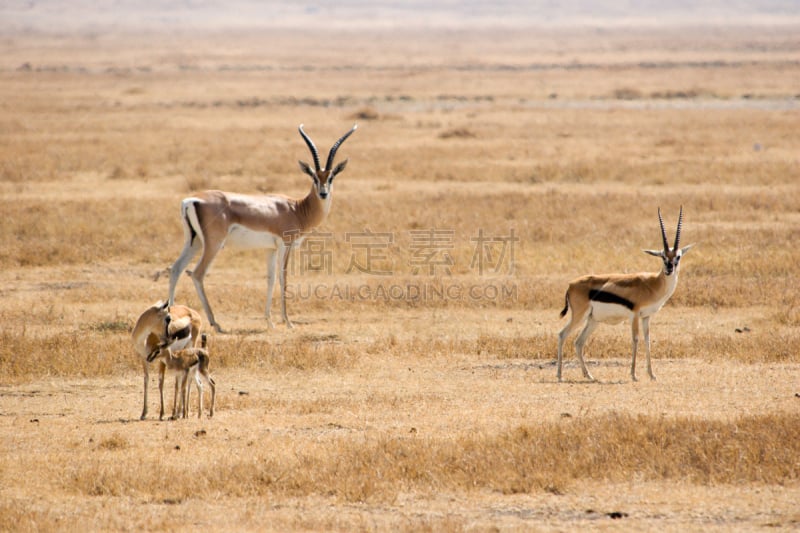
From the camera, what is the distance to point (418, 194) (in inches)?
837

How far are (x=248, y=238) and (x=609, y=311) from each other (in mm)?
5102

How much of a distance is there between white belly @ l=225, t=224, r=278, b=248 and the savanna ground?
2.76ft

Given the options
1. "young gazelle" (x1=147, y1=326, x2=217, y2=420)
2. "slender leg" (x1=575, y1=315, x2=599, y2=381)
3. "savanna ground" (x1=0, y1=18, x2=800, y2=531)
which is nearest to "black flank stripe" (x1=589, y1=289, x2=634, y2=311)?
"slender leg" (x1=575, y1=315, x2=599, y2=381)

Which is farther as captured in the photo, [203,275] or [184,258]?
[184,258]

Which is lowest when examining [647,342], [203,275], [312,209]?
[647,342]

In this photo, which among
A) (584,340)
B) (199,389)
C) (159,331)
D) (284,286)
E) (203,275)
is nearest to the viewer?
(199,389)

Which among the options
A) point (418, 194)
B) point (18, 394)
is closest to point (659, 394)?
point (18, 394)

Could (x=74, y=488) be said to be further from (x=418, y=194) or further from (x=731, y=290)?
(x=418, y=194)

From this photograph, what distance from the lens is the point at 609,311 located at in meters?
10.4

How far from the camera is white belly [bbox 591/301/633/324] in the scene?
34.1 feet

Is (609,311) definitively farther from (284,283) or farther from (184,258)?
(184,258)

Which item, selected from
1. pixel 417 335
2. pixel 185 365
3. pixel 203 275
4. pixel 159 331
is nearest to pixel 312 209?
pixel 203 275

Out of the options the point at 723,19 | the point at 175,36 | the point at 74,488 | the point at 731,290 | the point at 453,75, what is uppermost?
the point at 723,19

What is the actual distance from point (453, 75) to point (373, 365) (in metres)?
59.0
